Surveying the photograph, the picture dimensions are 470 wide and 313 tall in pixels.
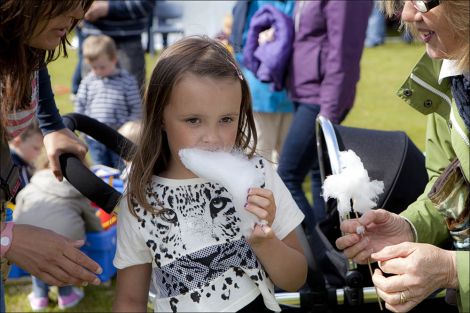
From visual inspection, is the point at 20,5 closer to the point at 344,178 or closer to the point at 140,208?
the point at 140,208

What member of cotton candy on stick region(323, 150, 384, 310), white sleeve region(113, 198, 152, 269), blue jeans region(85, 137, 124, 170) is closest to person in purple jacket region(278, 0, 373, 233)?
blue jeans region(85, 137, 124, 170)

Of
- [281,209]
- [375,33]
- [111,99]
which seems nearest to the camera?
[281,209]

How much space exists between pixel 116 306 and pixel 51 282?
0.27 m

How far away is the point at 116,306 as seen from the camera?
Result: 2.14 metres

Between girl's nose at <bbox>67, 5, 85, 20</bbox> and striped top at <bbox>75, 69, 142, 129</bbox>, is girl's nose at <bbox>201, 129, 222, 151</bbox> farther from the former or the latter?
striped top at <bbox>75, 69, 142, 129</bbox>

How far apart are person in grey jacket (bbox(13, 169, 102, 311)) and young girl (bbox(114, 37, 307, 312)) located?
171 centimetres

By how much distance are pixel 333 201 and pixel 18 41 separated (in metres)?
1.82

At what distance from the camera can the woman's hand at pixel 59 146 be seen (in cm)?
246

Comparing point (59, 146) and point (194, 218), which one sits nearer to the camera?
point (194, 218)

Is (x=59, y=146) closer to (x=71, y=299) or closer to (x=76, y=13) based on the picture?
(x=76, y=13)

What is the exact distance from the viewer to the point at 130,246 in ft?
6.98

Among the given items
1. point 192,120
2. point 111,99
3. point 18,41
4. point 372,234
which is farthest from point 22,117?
point 111,99

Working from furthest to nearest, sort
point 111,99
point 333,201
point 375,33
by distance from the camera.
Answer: point 375,33 < point 111,99 < point 333,201

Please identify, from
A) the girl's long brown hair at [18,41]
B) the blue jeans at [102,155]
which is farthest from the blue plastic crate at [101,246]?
the girl's long brown hair at [18,41]
